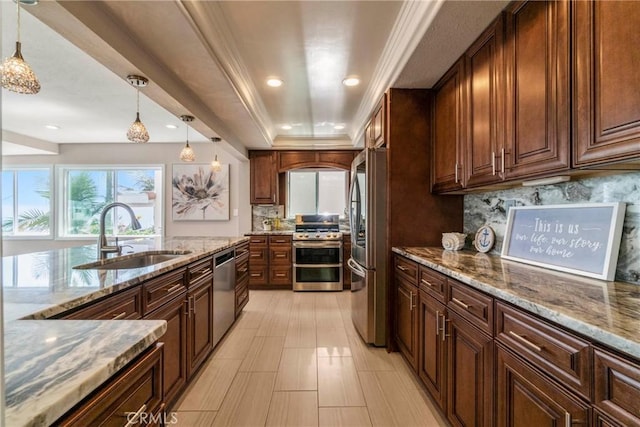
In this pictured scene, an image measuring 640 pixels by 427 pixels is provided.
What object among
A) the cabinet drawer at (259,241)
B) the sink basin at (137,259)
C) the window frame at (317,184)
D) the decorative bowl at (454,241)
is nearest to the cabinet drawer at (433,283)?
the decorative bowl at (454,241)

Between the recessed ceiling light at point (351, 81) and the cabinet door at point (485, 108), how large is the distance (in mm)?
1129

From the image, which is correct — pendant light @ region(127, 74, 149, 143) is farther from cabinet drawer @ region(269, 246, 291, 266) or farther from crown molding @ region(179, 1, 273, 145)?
cabinet drawer @ region(269, 246, 291, 266)

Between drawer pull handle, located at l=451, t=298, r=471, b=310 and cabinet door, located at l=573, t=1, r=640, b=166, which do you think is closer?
cabinet door, located at l=573, t=1, r=640, b=166

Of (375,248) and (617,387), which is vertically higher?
(375,248)

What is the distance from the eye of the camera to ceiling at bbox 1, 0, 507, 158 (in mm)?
1707

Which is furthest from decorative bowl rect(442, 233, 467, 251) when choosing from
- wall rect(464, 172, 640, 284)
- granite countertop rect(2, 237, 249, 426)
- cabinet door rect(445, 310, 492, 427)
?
granite countertop rect(2, 237, 249, 426)

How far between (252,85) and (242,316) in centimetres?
251

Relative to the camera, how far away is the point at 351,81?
9.96 feet

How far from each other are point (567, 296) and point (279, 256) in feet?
13.3

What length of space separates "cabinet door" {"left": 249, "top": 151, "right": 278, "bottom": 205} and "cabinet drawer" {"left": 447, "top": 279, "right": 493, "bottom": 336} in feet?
12.7

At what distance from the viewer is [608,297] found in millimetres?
1082

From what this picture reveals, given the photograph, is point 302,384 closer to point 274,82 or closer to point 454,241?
point 454,241

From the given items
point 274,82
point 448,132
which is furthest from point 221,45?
point 448,132

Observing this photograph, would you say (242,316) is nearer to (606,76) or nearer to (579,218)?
(579,218)
